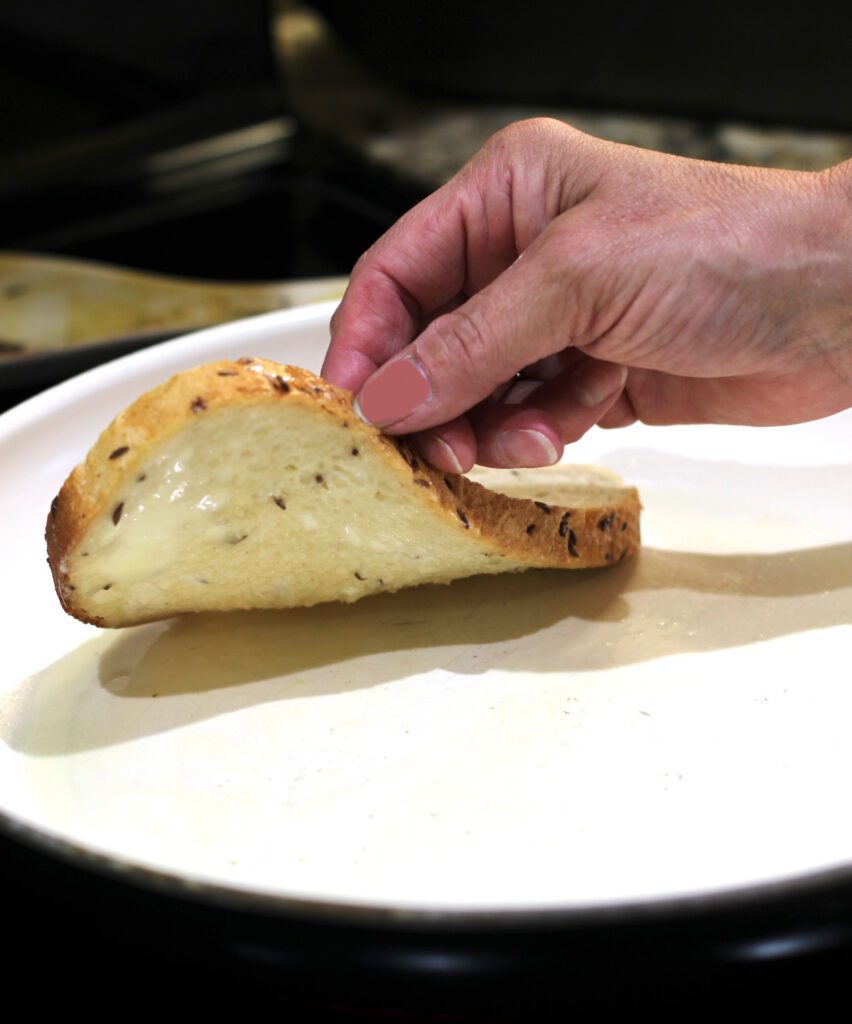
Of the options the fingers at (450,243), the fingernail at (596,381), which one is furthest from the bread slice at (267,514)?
the fingers at (450,243)

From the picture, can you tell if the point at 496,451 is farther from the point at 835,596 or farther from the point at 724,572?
the point at 835,596

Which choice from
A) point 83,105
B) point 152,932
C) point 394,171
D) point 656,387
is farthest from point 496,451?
point 83,105

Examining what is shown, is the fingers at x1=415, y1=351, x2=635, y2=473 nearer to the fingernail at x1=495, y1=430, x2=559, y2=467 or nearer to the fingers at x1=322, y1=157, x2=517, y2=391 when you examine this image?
the fingernail at x1=495, y1=430, x2=559, y2=467

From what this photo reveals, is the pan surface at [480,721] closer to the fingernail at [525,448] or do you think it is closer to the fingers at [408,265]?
the fingernail at [525,448]

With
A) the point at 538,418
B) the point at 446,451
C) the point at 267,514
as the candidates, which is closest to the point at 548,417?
the point at 538,418

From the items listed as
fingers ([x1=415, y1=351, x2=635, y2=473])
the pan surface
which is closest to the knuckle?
fingers ([x1=415, y1=351, x2=635, y2=473])

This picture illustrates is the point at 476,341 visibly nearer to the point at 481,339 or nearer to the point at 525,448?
the point at 481,339
